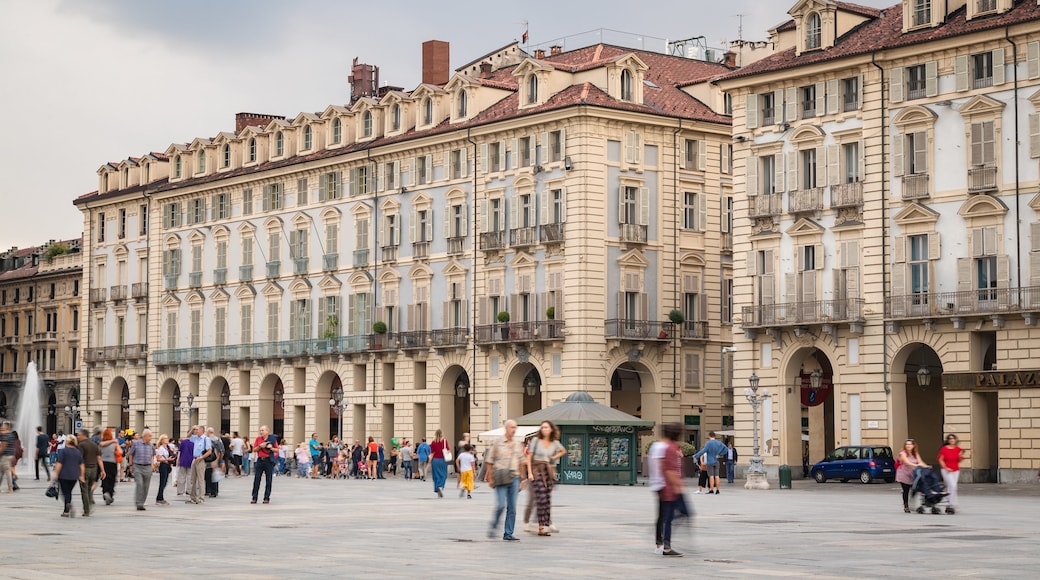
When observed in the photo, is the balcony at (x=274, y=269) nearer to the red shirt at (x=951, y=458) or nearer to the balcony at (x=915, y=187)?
the balcony at (x=915, y=187)

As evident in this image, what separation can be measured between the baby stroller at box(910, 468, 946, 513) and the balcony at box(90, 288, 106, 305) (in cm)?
7470

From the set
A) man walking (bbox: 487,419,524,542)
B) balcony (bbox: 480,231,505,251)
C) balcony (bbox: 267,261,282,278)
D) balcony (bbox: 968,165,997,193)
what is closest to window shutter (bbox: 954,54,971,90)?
balcony (bbox: 968,165,997,193)

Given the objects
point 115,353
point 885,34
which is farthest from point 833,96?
point 115,353

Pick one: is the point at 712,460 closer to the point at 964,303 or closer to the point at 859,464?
the point at 859,464

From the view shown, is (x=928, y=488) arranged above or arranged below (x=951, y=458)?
below

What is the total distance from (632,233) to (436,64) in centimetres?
1718

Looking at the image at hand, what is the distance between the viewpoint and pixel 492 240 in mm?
76125

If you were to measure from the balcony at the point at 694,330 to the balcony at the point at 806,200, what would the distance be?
41.2 ft

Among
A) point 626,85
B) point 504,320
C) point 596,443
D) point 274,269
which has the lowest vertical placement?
point 596,443

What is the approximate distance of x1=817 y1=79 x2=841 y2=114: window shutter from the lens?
62.0 m

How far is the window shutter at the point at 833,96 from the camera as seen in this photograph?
62000 mm

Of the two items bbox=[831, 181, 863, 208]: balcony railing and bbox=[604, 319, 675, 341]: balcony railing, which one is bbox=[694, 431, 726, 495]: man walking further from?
bbox=[604, 319, 675, 341]: balcony railing

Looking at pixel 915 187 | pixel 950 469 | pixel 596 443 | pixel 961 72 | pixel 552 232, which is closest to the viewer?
pixel 950 469

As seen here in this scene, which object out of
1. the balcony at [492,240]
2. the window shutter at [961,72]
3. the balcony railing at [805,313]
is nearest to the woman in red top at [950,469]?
the window shutter at [961,72]
